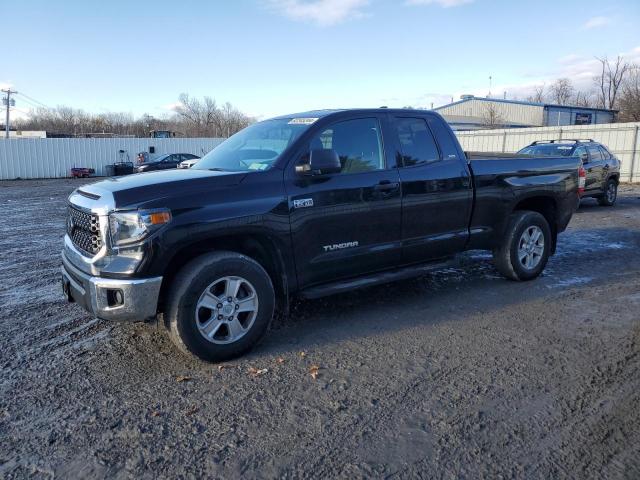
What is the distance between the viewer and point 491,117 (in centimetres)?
4925

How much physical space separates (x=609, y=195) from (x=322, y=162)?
1261 centimetres

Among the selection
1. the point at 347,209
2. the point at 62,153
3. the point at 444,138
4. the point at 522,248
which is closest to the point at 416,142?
the point at 444,138

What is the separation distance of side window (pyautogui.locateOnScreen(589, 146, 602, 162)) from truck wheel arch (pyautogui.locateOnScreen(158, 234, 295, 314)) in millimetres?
11626

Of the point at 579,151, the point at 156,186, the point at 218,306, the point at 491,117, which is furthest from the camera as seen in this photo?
the point at 491,117

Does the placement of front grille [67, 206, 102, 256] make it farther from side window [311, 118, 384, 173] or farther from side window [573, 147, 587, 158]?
side window [573, 147, 587, 158]

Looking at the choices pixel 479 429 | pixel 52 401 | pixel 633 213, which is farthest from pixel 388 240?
pixel 633 213

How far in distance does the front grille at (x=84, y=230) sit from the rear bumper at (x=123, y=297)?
25 cm

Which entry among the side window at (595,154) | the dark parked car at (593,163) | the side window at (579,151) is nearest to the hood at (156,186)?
the dark parked car at (593,163)

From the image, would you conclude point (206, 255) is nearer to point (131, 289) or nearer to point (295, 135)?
point (131, 289)

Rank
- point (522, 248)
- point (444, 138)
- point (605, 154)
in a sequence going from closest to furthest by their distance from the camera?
1. point (444, 138)
2. point (522, 248)
3. point (605, 154)

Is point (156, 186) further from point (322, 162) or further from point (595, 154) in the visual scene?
point (595, 154)

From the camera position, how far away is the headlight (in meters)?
3.65

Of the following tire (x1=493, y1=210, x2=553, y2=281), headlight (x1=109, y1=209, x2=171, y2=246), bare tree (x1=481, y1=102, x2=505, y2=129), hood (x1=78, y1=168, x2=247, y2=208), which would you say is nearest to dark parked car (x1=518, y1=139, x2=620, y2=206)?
tire (x1=493, y1=210, x2=553, y2=281)

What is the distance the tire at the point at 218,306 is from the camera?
3805 mm
